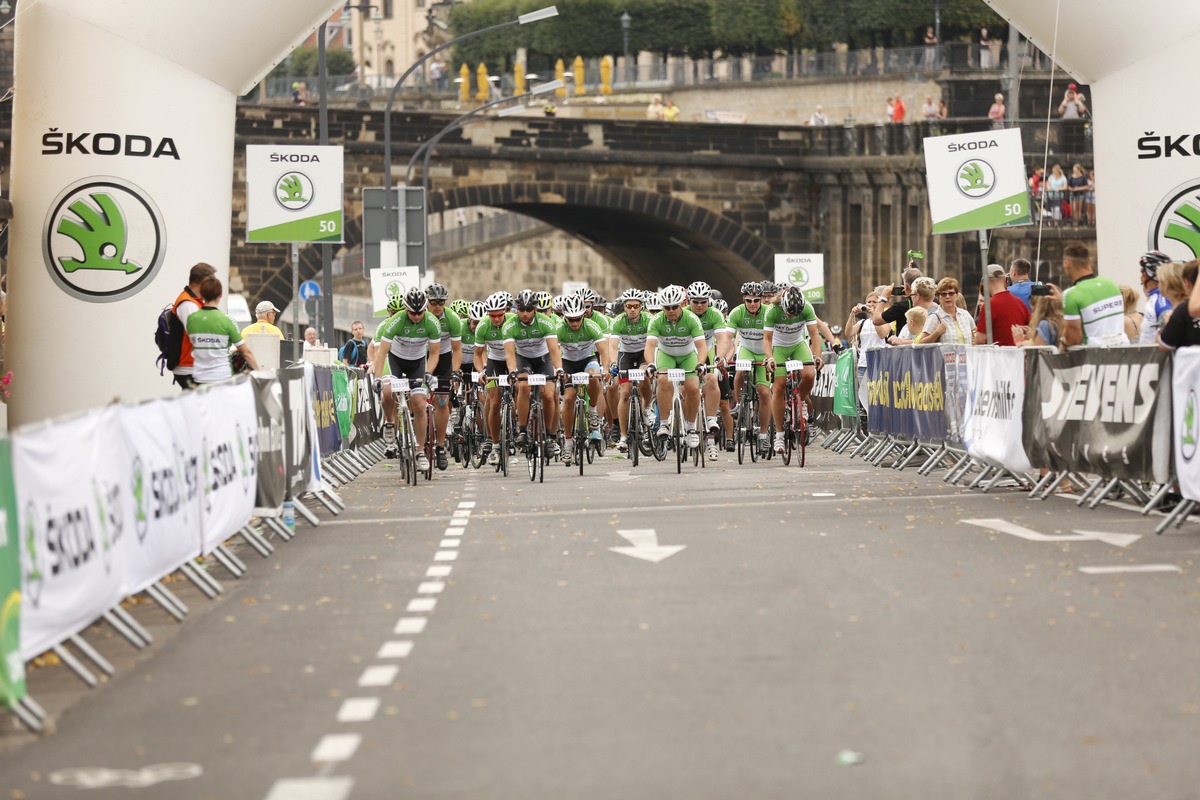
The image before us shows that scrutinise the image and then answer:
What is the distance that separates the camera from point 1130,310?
18750 mm

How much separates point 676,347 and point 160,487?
38.6 ft

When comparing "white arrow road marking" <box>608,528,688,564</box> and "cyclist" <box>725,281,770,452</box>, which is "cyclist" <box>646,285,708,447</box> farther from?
"white arrow road marking" <box>608,528,688,564</box>

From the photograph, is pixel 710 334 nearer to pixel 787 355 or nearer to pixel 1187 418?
pixel 787 355

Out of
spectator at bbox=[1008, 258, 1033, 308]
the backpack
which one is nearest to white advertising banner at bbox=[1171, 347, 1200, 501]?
spectator at bbox=[1008, 258, 1033, 308]

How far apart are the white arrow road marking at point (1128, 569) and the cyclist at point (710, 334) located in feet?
34.3

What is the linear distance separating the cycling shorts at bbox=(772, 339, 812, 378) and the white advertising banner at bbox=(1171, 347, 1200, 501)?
8692mm

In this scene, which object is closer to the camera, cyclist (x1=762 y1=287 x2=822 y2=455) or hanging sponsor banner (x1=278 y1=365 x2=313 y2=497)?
hanging sponsor banner (x1=278 y1=365 x2=313 y2=497)

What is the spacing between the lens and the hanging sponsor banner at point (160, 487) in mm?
10758

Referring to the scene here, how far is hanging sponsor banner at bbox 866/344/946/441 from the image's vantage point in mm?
20797

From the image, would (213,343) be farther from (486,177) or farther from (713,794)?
(486,177)

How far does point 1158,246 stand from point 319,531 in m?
7.63

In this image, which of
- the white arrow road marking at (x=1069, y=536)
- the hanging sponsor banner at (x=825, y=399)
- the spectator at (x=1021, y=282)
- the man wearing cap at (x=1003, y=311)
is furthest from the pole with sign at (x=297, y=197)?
the white arrow road marking at (x=1069, y=536)

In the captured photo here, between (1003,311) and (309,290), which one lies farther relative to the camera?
(309,290)

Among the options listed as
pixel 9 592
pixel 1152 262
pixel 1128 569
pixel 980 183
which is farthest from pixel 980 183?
pixel 9 592
